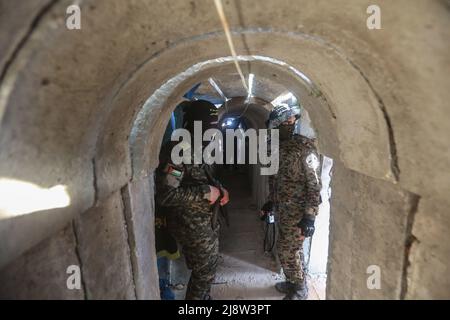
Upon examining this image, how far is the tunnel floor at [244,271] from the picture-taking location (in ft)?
15.1

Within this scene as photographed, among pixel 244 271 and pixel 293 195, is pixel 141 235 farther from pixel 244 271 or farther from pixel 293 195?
pixel 244 271

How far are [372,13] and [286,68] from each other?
1.45m

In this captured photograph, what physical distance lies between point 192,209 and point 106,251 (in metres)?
2.05

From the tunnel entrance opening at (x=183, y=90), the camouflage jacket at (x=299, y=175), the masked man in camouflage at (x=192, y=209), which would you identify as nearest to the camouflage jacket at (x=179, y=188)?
the masked man in camouflage at (x=192, y=209)

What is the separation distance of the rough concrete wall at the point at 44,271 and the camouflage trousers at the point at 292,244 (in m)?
3.39

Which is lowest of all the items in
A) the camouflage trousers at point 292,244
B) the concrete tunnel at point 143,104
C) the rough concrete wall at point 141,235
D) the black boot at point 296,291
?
the black boot at point 296,291

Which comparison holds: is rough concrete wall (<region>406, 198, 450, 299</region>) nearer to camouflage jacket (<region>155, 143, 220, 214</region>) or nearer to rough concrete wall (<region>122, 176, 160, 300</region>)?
rough concrete wall (<region>122, 176, 160, 300</region>)

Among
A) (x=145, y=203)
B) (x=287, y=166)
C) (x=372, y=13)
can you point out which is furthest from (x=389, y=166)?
(x=287, y=166)

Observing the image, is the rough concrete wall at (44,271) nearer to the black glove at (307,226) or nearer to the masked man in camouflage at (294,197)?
the black glove at (307,226)

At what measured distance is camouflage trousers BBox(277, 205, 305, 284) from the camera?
4.49 meters

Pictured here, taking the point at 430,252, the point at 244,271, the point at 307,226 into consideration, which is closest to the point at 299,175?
the point at 307,226

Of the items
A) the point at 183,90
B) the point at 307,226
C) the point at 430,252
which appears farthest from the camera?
the point at 307,226

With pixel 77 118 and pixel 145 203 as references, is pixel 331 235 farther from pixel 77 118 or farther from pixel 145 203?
pixel 77 118

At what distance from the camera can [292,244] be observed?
14.8 feet
